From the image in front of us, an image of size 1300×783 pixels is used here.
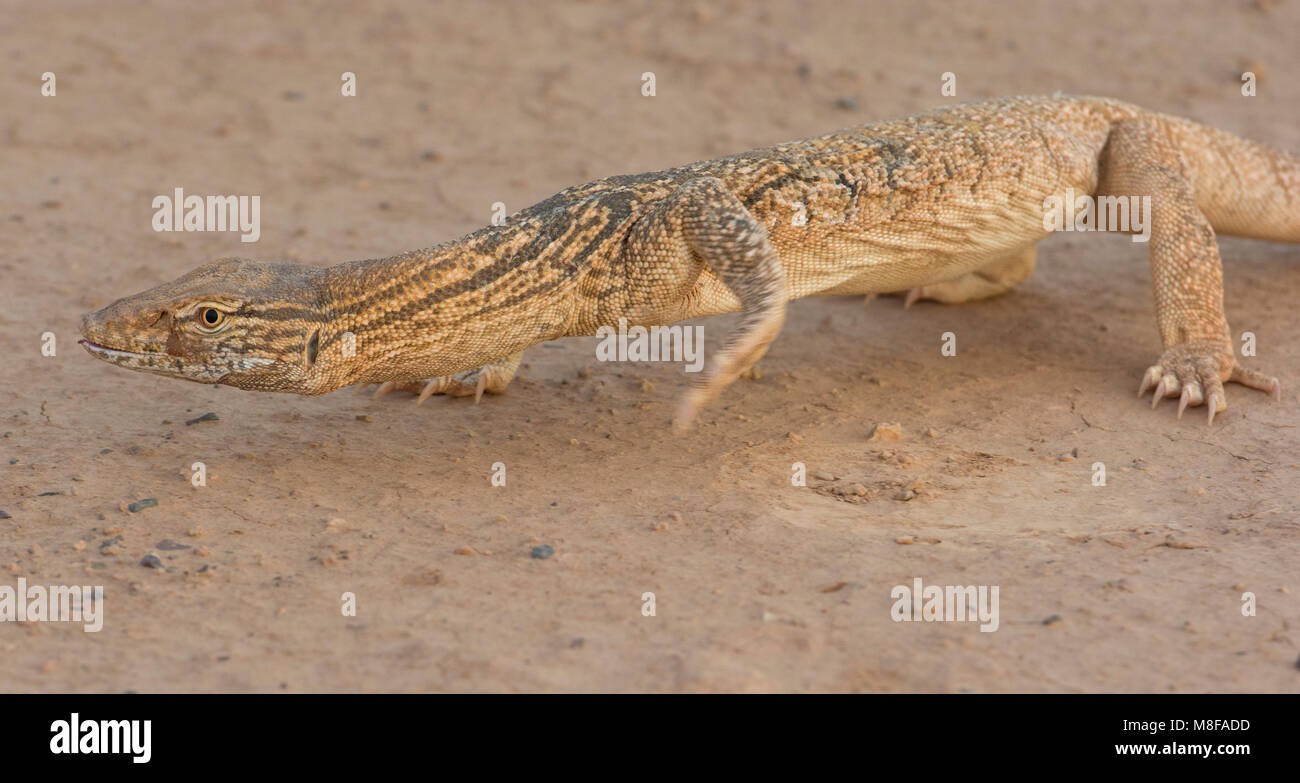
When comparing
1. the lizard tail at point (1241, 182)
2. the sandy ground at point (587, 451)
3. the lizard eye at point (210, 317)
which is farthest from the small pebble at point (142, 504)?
the lizard tail at point (1241, 182)

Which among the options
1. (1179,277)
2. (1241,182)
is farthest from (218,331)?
(1241,182)

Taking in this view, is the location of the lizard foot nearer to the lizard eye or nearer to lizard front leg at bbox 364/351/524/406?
lizard front leg at bbox 364/351/524/406

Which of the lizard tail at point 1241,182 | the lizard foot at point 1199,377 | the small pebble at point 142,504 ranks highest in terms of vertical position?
the lizard tail at point 1241,182

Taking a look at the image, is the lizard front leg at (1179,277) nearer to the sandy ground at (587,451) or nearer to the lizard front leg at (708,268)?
the sandy ground at (587,451)

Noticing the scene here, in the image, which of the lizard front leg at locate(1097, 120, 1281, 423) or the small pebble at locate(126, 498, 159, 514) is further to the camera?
the lizard front leg at locate(1097, 120, 1281, 423)

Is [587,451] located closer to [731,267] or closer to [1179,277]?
[731,267]

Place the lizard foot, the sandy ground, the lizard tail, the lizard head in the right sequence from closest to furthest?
the sandy ground → the lizard head → the lizard foot → the lizard tail

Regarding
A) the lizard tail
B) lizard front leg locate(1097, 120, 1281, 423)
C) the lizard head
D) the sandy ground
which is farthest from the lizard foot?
the lizard head
